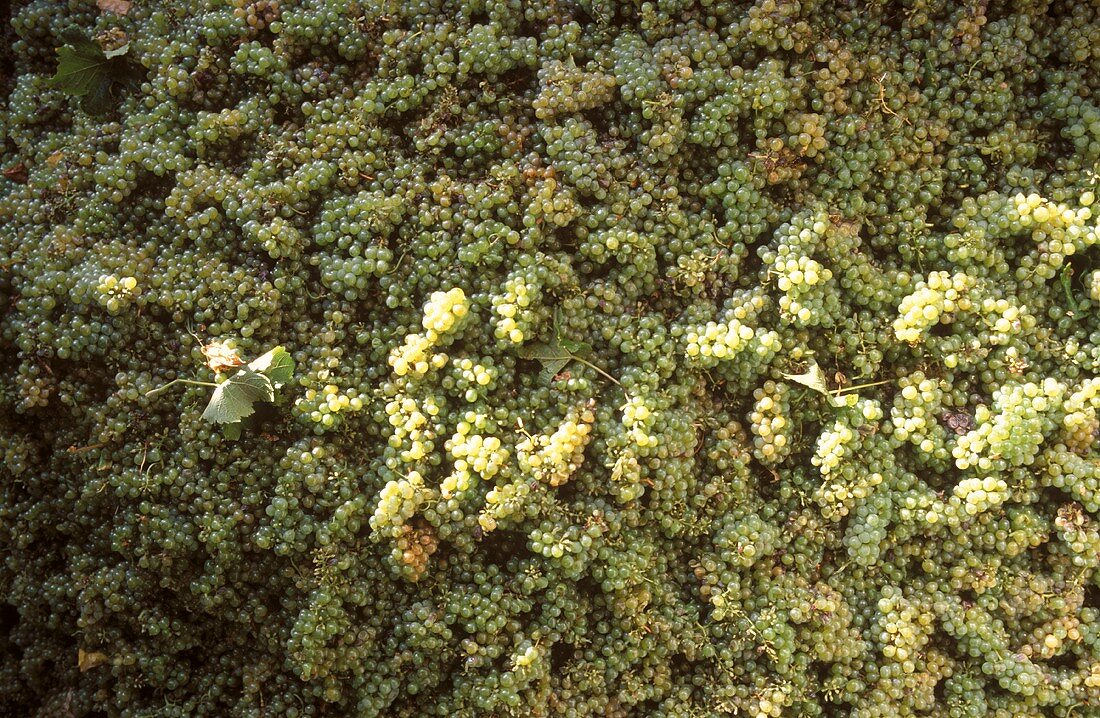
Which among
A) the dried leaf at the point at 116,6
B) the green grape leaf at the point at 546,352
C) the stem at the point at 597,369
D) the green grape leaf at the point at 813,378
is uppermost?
the dried leaf at the point at 116,6

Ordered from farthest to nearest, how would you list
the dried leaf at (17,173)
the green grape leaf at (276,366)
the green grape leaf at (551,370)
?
the dried leaf at (17,173)
the green grape leaf at (551,370)
the green grape leaf at (276,366)

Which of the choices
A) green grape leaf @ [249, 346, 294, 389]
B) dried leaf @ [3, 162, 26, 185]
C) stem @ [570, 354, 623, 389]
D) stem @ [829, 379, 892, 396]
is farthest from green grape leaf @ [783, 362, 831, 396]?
dried leaf @ [3, 162, 26, 185]

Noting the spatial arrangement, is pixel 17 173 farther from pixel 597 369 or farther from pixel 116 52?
pixel 597 369

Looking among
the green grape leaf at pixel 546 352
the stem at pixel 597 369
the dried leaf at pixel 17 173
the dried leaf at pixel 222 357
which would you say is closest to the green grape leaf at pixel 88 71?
the dried leaf at pixel 17 173

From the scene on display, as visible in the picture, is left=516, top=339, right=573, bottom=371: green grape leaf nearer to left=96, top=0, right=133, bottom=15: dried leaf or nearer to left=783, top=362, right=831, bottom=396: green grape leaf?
left=783, top=362, right=831, bottom=396: green grape leaf

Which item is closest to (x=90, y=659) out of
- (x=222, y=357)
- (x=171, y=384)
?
(x=171, y=384)

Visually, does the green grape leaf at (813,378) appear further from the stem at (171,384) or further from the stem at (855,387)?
the stem at (171,384)

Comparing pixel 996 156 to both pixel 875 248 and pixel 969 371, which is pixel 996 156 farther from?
pixel 969 371
